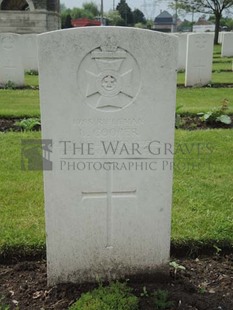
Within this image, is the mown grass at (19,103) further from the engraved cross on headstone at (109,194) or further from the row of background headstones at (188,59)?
the engraved cross on headstone at (109,194)

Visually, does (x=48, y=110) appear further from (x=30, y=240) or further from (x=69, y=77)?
(x=30, y=240)

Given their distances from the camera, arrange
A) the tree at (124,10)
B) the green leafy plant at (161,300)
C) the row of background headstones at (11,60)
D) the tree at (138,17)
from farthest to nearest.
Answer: the tree at (138,17), the tree at (124,10), the row of background headstones at (11,60), the green leafy plant at (161,300)

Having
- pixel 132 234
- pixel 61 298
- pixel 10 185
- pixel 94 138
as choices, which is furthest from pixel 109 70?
pixel 10 185

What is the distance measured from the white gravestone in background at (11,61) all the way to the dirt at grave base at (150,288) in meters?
9.11

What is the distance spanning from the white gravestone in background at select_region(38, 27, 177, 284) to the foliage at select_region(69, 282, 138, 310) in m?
0.21

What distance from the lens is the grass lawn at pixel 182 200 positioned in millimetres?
3346

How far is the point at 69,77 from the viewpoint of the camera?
243 cm

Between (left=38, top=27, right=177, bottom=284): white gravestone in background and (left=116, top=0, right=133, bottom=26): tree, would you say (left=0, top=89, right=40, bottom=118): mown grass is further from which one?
(left=116, top=0, right=133, bottom=26): tree

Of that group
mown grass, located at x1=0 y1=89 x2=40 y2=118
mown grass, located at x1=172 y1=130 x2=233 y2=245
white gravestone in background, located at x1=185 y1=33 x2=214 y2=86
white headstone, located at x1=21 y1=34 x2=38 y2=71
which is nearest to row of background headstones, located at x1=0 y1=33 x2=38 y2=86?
mown grass, located at x1=0 y1=89 x2=40 y2=118

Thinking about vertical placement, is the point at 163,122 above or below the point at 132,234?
above

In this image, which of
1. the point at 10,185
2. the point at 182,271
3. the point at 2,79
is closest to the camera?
the point at 182,271

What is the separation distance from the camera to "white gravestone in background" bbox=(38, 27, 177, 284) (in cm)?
242

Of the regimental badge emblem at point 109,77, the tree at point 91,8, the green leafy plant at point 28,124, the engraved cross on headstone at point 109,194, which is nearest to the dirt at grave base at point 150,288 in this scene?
the engraved cross on headstone at point 109,194

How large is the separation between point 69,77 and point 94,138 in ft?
1.29
